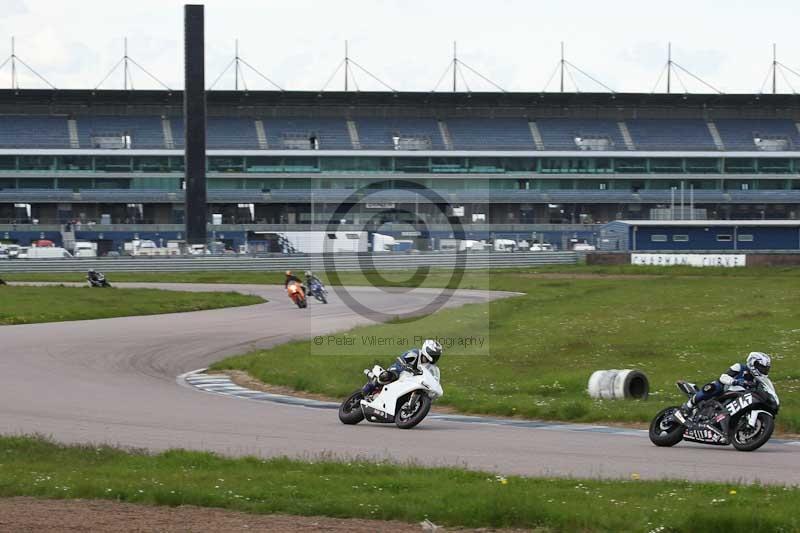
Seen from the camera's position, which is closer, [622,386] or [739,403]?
[739,403]

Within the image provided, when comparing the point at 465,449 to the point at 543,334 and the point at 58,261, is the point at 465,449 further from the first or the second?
the point at 58,261

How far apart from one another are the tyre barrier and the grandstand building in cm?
7927

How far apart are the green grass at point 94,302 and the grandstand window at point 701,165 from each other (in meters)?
66.1

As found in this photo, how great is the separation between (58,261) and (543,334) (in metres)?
51.1

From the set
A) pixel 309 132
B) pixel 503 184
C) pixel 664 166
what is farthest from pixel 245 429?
pixel 664 166

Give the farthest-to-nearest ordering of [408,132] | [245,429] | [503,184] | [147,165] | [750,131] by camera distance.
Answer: [750,131] < [408,132] < [503,184] < [147,165] < [245,429]

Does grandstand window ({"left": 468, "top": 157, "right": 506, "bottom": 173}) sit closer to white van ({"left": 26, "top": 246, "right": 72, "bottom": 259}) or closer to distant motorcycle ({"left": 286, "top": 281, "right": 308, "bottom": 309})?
white van ({"left": 26, "top": 246, "right": 72, "bottom": 259})

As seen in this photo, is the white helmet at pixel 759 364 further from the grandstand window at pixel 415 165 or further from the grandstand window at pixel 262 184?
the grandstand window at pixel 415 165

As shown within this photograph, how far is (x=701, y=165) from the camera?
365ft

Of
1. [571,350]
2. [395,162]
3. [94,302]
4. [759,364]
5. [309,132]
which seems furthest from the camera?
[309,132]

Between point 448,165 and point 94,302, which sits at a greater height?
point 448,165

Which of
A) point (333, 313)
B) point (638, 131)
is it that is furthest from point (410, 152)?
point (333, 313)

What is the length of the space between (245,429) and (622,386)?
698 centimetres

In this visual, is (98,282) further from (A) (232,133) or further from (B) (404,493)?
(A) (232,133)
